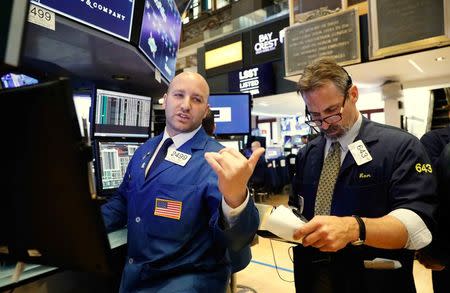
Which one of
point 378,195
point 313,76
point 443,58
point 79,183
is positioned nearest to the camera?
point 79,183

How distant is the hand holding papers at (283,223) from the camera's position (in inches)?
40.4

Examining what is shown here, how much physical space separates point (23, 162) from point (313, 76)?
1.16 metres

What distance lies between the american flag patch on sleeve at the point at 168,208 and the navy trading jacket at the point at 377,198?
21.0 inches

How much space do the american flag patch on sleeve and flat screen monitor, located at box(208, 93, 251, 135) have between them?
6.30 feet

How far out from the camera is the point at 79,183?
1.78 feet

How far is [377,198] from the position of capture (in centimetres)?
129

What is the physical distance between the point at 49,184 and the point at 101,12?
1.39m

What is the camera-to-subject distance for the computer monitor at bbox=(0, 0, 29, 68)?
58 cm

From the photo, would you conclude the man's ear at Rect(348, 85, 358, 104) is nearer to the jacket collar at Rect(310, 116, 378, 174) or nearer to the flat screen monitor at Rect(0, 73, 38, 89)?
the jacket collar at Rect(310, 116, 378, 174)

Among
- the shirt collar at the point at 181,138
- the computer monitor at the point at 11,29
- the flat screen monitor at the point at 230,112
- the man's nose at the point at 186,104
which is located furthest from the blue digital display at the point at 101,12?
the flat screen monitor at the point at 230,112

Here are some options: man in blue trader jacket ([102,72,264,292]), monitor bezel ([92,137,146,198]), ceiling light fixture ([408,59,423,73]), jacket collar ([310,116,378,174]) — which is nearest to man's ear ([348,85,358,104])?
jacket collar ([310,116,378,174])

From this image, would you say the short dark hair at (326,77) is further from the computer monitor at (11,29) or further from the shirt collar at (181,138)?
the computer monitor at (11,29)

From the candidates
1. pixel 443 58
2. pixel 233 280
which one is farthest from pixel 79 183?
pixel 443 58

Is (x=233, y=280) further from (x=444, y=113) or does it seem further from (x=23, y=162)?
(x=444, y=113)
